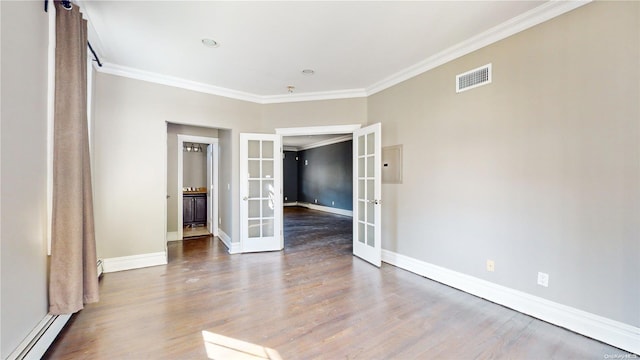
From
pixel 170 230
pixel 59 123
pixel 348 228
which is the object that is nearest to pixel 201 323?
pixel 59 123

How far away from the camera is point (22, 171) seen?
5.34 ft

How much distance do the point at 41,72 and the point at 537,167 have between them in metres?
4.00

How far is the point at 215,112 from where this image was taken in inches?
177

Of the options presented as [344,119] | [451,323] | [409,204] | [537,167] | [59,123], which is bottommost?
[451,323]

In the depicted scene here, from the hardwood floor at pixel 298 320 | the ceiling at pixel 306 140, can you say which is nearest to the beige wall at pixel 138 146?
the hardwood floor at pixel 298 320

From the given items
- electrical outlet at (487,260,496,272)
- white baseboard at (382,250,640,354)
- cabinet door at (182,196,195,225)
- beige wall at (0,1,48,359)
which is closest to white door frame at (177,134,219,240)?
cabinet door at (182,196,195,225)

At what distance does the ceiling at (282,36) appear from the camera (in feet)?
7.95

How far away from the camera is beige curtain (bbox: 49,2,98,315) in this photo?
1.92 m

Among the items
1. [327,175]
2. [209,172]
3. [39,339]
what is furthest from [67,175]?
[327,175]

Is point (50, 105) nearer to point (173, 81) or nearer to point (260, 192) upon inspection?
point (173, 81)

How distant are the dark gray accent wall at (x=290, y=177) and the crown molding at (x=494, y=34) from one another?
326 inches

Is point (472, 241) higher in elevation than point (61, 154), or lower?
lower

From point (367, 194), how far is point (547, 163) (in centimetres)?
224

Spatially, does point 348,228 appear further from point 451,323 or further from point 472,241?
point 451,323
